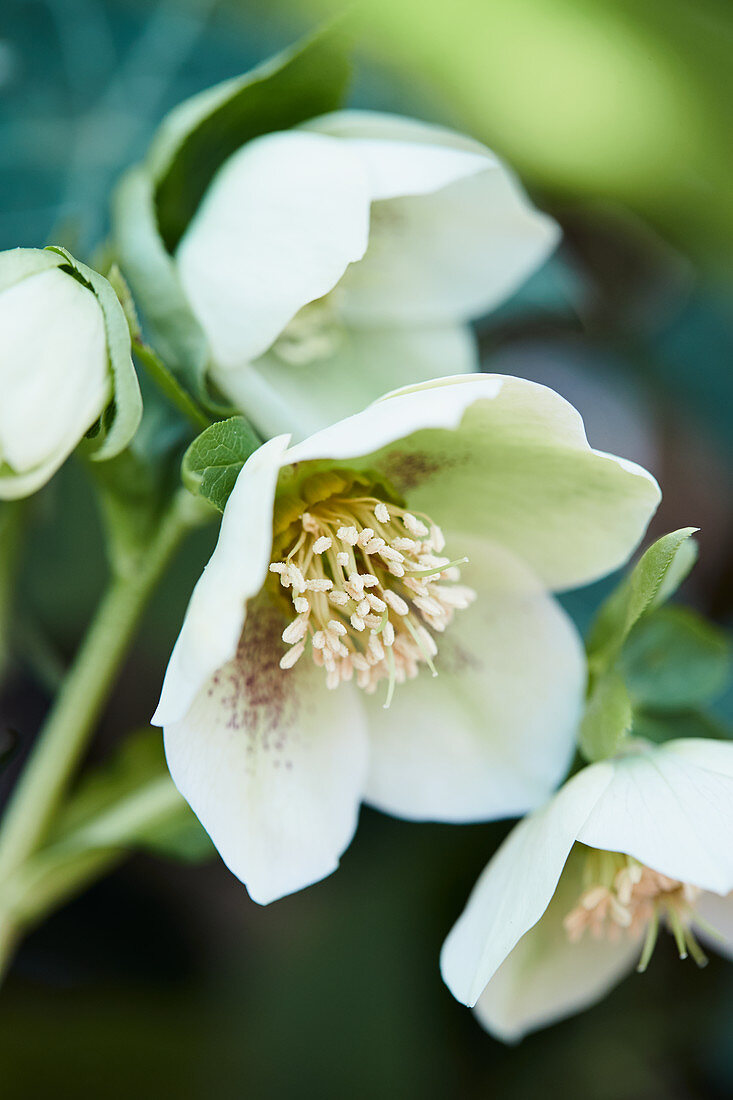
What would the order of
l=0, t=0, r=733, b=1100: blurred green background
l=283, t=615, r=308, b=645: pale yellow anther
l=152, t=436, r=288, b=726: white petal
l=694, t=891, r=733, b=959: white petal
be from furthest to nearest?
l=0, t=0, r=733, b=1100: blurred green background < l=694, t=891, r=733, b=959: white petal < l=283, t=615, r=308, b=645: pale yellow anther < l=152, t=436, r=288, b=726: white petal

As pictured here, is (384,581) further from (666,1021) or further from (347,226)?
(666,1021)

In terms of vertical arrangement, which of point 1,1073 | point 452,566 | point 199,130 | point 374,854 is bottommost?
point 1,1073

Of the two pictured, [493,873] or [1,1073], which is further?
[1,1073]

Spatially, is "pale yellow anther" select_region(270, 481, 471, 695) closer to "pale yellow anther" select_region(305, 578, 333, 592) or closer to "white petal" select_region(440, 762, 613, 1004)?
A: "pale yellow anther" select_region(305, 578, 333, 592)

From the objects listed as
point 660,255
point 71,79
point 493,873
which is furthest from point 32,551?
point 660,255

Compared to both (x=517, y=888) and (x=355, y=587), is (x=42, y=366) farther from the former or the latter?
(x=517, y=888)

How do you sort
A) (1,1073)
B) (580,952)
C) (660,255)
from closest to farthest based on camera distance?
(580,952) → (1,1073) → (660,255)

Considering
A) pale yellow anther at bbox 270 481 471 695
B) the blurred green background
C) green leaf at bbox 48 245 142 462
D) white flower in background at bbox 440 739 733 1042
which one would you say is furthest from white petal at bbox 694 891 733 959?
green leaf at bbox 48 245 142 462
